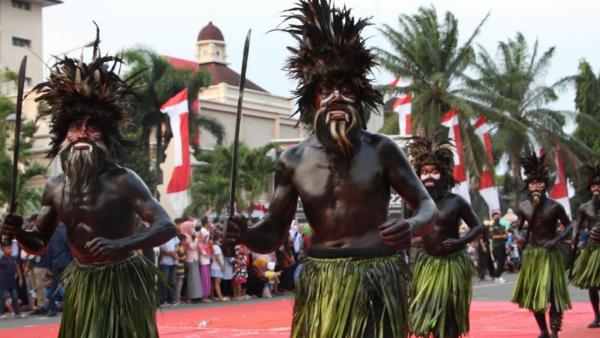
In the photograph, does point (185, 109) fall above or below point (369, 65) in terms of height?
above

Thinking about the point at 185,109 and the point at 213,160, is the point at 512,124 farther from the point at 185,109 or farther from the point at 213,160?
the point at 185,109

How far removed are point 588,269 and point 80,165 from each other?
8408 mm

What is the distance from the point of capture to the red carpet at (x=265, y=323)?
12.1 metres

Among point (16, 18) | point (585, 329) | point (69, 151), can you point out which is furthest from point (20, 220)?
point (16, 18)

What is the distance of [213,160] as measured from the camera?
48.0 metres

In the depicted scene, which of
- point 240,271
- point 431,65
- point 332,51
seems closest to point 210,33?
point 431,65

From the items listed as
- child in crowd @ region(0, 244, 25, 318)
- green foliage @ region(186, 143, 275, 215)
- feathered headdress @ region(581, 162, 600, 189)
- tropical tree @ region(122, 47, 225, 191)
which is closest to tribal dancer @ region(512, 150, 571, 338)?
feathered headdress @ region(581, 162, 600, 189)

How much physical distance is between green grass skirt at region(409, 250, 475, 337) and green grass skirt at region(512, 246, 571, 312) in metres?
2.03

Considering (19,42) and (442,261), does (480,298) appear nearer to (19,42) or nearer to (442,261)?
(442,261)

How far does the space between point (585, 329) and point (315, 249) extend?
323 inches

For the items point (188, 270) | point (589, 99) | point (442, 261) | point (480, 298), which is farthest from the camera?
point (589, 99)

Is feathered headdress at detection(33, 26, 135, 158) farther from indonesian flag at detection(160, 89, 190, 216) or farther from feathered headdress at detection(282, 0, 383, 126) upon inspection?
indonesian flag at detection(160, 89, 190, 216)

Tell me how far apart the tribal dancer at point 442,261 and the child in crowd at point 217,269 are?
9.32 m

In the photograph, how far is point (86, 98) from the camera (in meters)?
5.98
